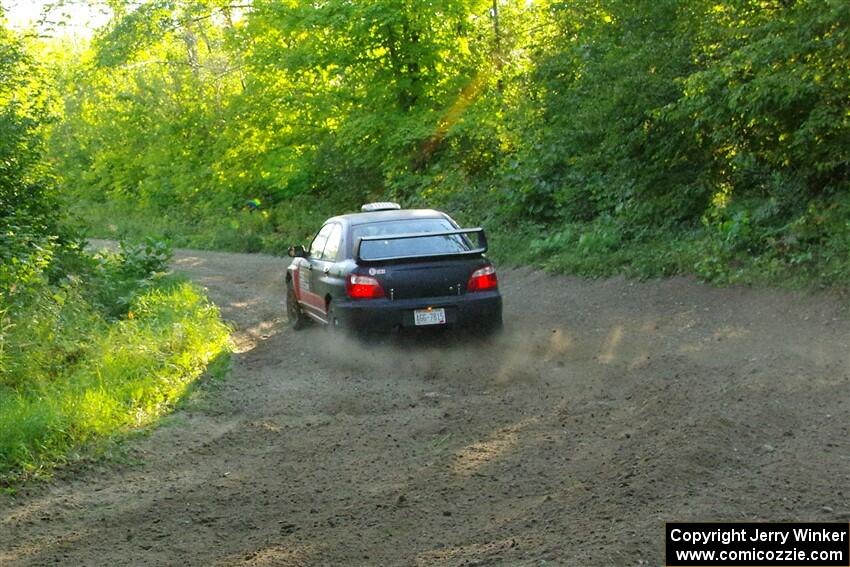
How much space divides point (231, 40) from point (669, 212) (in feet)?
63.4

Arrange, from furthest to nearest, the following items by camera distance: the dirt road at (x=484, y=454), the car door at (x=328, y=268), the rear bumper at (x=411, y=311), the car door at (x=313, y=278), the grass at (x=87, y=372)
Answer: the car door at (x=313, y=278) < the car door at (x=328, y=268) < the rear bumper at (x=411, y=311) < the grass at (x=87, y=372) < the dirt road at (x=484, y=454)

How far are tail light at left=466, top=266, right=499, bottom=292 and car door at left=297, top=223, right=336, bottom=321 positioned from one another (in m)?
1.87

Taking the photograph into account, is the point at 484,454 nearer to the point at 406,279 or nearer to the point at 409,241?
the point at 406,279

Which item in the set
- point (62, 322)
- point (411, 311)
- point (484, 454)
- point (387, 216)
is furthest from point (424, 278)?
point (484, 454)

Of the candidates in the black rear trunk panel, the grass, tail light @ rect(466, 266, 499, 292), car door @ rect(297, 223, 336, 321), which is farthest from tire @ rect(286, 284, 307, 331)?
tail light @ rect(466, 266, 499, 292)

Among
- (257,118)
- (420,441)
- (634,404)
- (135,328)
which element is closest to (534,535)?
(420,441)

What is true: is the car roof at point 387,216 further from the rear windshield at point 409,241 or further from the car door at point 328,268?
the car door at point 328,268

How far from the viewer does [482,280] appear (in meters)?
11.5

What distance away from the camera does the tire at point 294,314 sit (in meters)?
13.9

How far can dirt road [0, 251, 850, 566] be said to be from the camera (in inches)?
215

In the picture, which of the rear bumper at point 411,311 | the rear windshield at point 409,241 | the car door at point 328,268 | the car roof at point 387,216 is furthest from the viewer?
the car roof at point 387,216

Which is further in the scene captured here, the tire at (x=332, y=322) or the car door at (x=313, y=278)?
the car door at (x=313, y=278)

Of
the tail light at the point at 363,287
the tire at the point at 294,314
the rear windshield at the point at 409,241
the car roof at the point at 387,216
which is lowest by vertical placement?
the tire at the point at 294,314

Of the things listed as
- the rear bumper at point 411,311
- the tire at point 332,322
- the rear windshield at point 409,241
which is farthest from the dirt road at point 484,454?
the rear windshield at point 409,241
